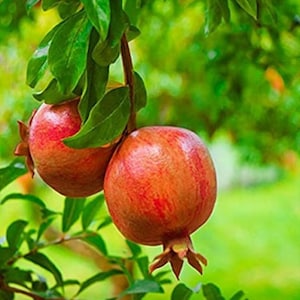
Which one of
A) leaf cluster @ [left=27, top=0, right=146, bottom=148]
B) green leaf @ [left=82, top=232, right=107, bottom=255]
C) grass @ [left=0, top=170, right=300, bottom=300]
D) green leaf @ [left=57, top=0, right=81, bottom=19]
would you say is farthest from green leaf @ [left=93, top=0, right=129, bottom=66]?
grass @ [left=0, top=170, right=300, bottom=300]

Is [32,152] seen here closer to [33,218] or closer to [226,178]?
[33,218]

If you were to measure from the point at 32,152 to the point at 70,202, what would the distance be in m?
0.34

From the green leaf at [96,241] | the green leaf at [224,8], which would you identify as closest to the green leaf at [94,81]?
the green leaf at [224,8]

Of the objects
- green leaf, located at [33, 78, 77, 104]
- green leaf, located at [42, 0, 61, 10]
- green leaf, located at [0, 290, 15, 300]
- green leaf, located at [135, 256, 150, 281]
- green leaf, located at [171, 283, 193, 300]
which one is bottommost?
green leaf, located at [135, 256, 150, 281]

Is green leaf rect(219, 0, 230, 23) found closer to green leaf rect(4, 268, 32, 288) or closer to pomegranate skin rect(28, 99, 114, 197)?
pomegranate skin rect(28, 99, 114, 197)

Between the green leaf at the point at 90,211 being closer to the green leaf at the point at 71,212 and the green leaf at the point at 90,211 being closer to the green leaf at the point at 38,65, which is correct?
the green leaf at the point at 71,212

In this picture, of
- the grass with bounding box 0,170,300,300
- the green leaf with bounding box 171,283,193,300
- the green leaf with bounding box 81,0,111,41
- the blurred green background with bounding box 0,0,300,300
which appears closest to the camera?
the green leaf with bounding box 81,0,111,41

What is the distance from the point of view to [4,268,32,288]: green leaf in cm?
74

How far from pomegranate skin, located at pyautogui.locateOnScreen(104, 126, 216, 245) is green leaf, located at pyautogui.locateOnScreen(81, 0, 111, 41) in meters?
0.07

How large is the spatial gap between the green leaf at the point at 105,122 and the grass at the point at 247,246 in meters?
2.01

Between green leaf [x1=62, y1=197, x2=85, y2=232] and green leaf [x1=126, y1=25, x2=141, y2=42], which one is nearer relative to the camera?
green leaf [x1=126, y1=25, x2=141, y2=42]

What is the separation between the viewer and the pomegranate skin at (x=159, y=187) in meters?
0.41

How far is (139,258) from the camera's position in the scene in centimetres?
78

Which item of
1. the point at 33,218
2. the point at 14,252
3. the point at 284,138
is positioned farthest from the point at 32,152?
the point at 33,218
